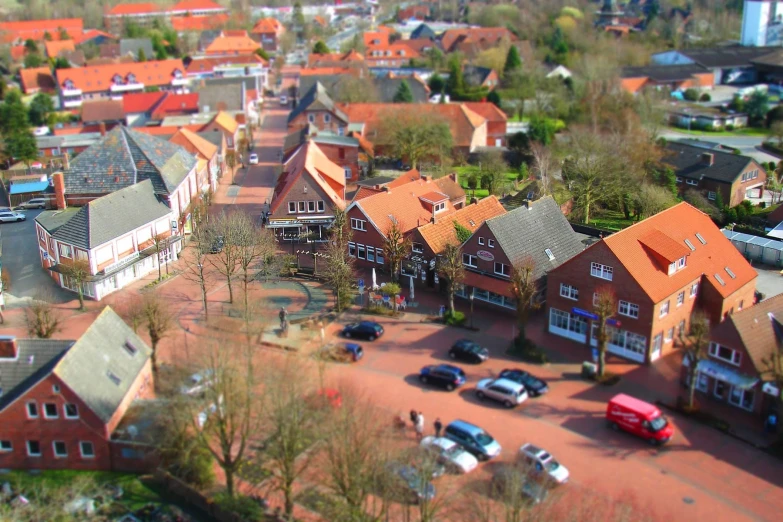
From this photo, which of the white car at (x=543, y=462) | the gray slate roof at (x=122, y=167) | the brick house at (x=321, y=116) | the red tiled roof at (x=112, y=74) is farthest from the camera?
the red tiled roof at (x=112, y=74)

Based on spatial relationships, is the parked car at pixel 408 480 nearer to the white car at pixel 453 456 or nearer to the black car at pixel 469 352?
the white car at pixel 453 456

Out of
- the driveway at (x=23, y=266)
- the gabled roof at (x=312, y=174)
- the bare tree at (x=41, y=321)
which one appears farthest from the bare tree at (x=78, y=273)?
the gabled roof at (x=312, y=174)

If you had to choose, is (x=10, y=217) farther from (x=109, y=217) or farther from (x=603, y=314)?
(x=603, y=314)

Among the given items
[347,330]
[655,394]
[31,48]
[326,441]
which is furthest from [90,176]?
[31,48]

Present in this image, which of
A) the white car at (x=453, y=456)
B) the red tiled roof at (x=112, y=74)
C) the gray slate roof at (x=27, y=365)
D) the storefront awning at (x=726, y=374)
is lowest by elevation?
the white car at (x=453, y=456)

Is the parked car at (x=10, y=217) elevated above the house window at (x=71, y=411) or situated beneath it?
elevated above
